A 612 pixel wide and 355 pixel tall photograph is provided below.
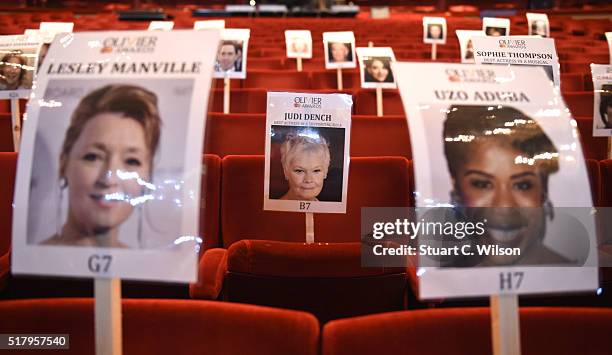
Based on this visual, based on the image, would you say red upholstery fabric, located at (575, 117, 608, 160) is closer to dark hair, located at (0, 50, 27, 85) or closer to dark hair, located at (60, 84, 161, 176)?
dark hair, located at (60, 84, 161, 176)

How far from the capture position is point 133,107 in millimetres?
486

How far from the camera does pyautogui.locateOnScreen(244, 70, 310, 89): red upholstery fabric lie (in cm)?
296

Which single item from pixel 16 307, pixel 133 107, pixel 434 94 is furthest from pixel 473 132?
pixel 16 307

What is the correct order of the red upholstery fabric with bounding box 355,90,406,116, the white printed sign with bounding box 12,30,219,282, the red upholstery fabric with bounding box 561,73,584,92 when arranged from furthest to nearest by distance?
the red upholstery fabric with bounding box 561,73,584,92, the red upholstery fabric with bounding box 355,90,406,116, the white printed sign with bounding box 12,30,219,282

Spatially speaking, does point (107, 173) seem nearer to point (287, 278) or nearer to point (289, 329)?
point (289, 329)

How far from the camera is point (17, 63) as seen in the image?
155 cm

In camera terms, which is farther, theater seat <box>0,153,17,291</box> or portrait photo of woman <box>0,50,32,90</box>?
portrait photo of woman <box>0,50,32,90</box>

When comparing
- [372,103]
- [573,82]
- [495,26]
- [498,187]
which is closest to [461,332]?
[498,187]

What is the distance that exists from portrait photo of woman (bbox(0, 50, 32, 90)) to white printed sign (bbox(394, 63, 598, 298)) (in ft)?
4.72

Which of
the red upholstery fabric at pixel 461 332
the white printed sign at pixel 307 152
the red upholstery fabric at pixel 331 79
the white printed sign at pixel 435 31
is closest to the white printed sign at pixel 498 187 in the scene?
the red upholstery fabric at pixel 461 332

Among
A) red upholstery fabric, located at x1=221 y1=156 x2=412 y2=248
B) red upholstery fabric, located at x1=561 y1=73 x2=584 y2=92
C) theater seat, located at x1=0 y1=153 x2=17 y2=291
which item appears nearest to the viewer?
theater seat, located at x1=0 y1=153 x2=17 y2=291

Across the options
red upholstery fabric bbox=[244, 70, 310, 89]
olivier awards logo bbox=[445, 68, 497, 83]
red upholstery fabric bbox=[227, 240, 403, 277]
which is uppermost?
red upholstery fabric bbox=[244, 70, 310, 89]

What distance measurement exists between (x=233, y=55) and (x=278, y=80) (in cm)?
55

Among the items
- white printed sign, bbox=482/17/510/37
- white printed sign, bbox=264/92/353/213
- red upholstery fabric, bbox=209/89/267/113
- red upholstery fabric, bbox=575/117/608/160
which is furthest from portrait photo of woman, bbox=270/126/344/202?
white printed sign, bbox=482/17/510/37
